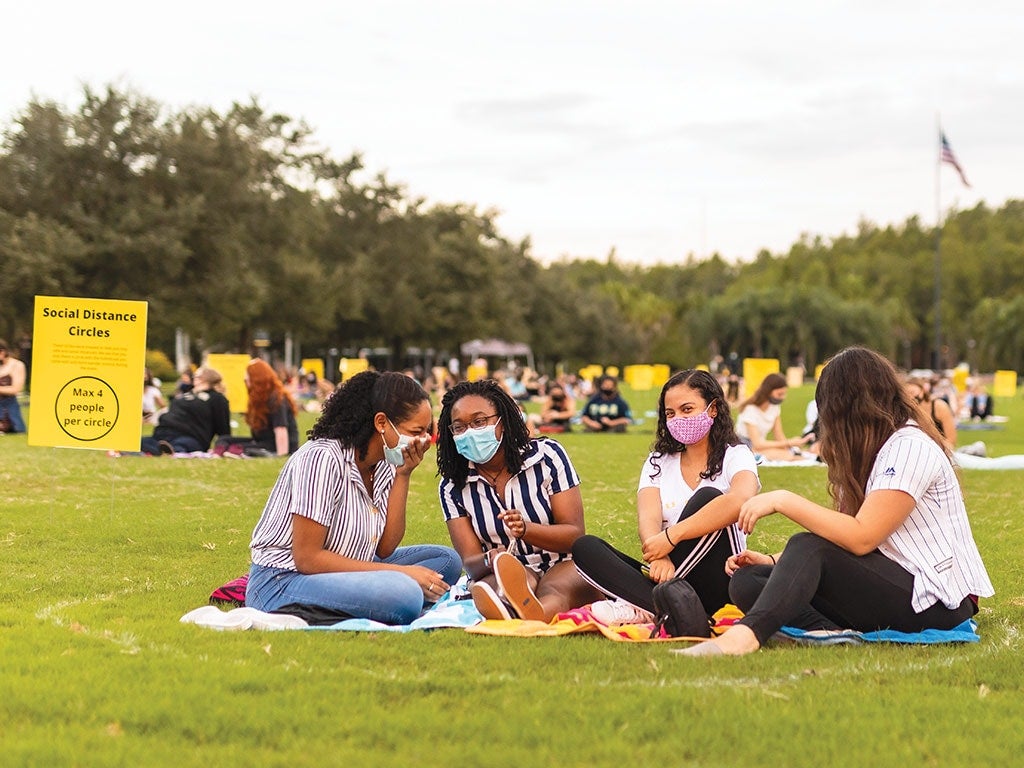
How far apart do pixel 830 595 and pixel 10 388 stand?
18414 mm

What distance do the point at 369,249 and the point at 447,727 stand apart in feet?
203

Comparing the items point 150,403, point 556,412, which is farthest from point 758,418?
point 150,403

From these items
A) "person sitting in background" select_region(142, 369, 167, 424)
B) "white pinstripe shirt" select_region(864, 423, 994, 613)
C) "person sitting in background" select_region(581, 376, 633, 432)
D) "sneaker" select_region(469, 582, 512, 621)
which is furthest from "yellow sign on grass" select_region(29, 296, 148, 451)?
"person sitting in background" select_region(142, 369, 167, 424)

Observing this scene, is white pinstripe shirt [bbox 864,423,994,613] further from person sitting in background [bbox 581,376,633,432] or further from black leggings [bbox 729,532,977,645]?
person sitting in background [bbox 581,376,633,432]

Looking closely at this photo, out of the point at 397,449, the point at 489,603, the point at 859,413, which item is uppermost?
the point at 859,413

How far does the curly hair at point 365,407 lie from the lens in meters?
6.61

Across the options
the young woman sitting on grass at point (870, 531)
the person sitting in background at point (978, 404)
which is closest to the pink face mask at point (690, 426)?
the young woman sitting on grass at point (870, 531)

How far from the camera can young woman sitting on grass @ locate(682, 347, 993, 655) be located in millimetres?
5758

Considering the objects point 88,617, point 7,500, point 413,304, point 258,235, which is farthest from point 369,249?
point 88,617

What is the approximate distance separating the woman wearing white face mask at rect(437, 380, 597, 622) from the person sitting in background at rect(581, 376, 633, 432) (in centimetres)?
1899

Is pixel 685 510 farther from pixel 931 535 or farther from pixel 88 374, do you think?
pixel 88 374

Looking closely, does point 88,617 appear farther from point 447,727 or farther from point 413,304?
point 413,304

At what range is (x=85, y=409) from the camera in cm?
1082

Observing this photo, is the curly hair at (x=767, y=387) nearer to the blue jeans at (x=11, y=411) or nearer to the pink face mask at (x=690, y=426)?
the pink face mask at (x=690, y=426)
